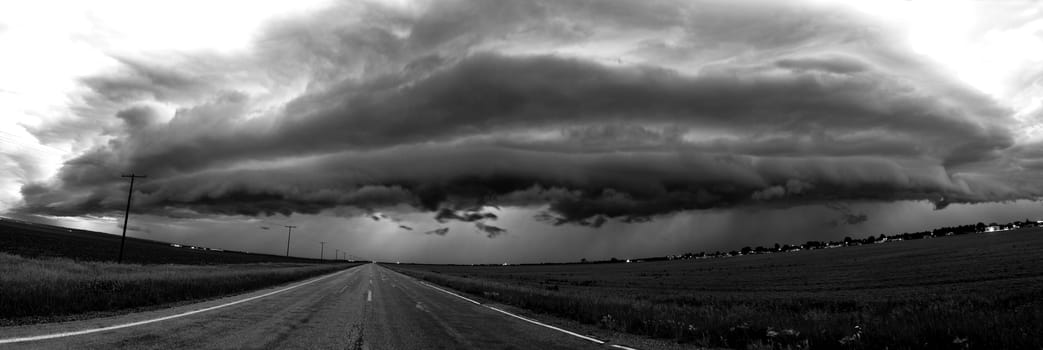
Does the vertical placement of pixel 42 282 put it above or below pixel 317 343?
above

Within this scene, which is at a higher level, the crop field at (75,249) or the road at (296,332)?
the crop field at (75,249)

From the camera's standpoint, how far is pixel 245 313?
1370cm

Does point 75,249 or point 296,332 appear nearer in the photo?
point 296,332

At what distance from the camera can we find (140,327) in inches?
387

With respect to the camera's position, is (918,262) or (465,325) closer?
(465,325)

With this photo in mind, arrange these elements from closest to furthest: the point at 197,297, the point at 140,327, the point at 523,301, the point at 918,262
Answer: the point at 140,327, the point at 197,297, the point at 523,301, the point at 918,262

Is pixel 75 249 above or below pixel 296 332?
above

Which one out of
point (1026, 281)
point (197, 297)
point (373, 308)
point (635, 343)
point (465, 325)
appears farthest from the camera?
point (1026, 281)

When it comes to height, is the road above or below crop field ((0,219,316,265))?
below

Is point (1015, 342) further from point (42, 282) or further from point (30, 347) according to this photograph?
A: point (42, 282)

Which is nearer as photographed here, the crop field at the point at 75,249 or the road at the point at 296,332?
the road at the point at 296,332

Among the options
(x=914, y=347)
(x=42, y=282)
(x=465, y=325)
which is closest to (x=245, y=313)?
(x=465, y=325)

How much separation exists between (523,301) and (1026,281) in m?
41.3

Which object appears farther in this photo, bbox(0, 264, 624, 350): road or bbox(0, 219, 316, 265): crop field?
bbox(0, 219, 316, 265): crop field
